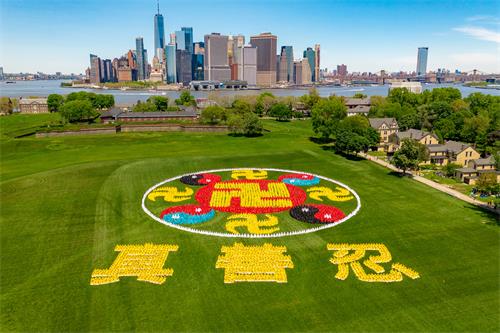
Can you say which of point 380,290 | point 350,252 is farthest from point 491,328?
point 350,252

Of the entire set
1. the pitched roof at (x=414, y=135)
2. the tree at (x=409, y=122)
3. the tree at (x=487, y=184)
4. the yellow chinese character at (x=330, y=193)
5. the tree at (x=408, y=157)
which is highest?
the tree at (x=409, y=122)

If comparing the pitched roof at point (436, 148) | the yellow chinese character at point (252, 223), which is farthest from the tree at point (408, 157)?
the yellow chinese character at point (252, 223)

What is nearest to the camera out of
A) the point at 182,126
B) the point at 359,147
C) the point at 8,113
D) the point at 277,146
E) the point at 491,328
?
the point at 491,328

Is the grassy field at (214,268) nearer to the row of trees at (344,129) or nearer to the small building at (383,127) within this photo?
the row of trees at (344,129)

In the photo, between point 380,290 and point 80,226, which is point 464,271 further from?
point 80,226

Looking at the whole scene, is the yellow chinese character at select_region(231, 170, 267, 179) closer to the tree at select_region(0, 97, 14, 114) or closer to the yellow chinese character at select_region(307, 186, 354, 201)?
the yellow chinese character at select_region(307, 186, 354, 201)

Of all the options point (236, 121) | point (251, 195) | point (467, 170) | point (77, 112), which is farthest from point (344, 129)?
point (77, 112)
